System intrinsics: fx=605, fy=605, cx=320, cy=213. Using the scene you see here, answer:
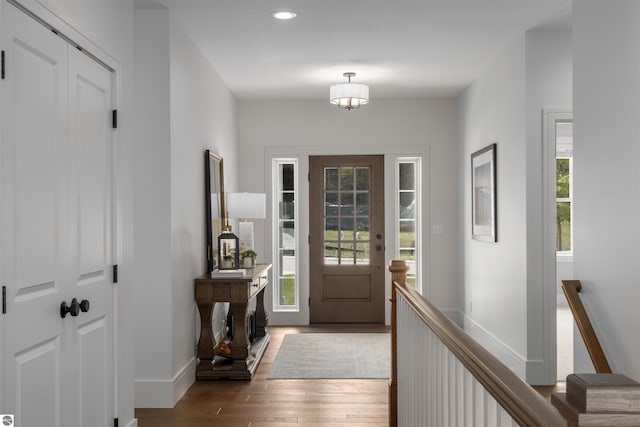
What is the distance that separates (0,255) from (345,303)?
5529 mm

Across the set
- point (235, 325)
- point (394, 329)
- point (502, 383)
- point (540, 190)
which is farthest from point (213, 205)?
point (502, 383)

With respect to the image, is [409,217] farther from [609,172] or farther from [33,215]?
[33,215]

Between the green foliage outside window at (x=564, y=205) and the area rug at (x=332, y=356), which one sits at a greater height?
the green foliage outside window at (x=564, y=205)

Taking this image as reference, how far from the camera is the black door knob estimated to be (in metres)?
2.51

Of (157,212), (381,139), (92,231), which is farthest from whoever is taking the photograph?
(381,139)

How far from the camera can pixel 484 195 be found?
5.82m

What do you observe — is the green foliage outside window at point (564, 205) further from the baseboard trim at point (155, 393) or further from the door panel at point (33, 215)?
the door panel at point (33, 215)

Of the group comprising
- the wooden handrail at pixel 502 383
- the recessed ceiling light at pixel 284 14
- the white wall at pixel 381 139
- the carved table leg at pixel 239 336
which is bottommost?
the carved table leg at pixel 239 336

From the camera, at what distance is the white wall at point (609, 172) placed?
298cm

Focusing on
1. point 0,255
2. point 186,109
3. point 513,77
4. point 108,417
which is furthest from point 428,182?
point 0,255

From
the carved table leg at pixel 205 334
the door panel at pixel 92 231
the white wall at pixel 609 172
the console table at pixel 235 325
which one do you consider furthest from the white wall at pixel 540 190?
the door panel at pixel 92 231

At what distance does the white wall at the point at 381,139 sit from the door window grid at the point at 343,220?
330 millimetres

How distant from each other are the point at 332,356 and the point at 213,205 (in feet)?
5.83

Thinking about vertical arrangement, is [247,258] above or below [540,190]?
below
